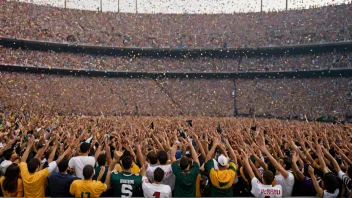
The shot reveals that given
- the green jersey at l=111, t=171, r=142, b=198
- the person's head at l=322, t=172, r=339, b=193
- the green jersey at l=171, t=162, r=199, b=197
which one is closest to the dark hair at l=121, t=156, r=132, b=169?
the green jersey at l=111, t=171, r=142, b=198

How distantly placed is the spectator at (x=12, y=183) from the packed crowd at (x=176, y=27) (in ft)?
146

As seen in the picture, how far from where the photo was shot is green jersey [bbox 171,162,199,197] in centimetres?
514

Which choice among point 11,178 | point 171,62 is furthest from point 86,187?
point 171,62

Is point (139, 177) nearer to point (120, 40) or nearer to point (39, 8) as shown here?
point (120, 40)

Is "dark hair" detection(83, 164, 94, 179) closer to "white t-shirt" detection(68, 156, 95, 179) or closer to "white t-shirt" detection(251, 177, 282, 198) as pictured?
"white t-shirt" detection(68, 156, 95, 179)

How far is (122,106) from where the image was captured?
147 ft

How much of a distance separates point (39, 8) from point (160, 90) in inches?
881

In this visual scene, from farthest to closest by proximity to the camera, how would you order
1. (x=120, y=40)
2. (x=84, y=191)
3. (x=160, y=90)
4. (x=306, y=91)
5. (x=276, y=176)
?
(x=120, y=40) → (x=160, y=90) → (x=306, y=91) → (x=276, y=176) → (x=84, y=191)

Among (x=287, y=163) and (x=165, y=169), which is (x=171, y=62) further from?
(x=165, y=169)

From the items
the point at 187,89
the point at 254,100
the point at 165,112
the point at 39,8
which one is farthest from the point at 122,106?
the point at 39,8

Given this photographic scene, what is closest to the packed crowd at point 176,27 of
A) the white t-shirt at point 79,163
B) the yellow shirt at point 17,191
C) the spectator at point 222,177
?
the white t-shirt at point 79,163

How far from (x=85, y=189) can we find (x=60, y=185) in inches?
21.7

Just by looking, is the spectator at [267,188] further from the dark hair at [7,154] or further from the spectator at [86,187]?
the dark hair at [7,154]

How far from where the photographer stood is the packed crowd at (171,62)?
44.6 meters
